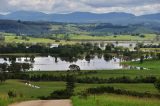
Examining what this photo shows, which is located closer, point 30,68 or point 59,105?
point 59,105

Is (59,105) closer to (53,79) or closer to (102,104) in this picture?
(102,104)

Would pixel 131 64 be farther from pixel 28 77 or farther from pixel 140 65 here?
pixel 28 77

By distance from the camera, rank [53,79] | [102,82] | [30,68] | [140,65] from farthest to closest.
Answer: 1. [140,65]
2. [30,68]
3. [53,79]
4. [102,82]

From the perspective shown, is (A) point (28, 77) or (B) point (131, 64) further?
(B) point (131, 64)

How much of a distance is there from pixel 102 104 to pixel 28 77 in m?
97.7

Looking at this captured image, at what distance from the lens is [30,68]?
151 meters

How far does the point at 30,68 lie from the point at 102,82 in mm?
54215

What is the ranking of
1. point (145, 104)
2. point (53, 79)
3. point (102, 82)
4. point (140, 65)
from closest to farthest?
point (145, 104) → point (102, 82) → point (53, 79) → point (140, 65)

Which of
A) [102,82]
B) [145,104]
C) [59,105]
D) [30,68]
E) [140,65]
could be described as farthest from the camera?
[140,65]

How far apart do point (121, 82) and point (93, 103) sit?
85.1 metres

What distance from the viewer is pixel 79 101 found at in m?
20.4

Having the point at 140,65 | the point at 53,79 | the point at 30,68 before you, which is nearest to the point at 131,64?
the point at 140,65

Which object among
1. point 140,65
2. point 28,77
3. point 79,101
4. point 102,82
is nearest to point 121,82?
point 102,82

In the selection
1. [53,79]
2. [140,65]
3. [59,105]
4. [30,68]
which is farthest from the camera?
[140,65]
